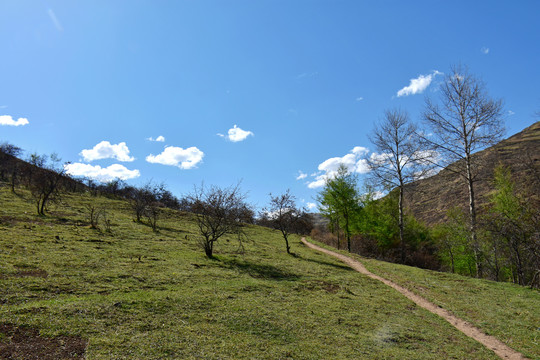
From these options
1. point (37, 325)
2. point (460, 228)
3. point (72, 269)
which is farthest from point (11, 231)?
point (460, 228)

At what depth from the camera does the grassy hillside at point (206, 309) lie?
6.36 meters

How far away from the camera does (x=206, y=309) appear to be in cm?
888

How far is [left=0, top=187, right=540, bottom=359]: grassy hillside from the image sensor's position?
6.36 metres

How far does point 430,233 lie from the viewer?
150 feet

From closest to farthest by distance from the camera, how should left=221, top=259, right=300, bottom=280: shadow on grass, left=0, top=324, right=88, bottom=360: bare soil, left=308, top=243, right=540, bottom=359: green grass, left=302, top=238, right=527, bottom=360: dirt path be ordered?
left=0, top=324, right=88, bottom=360: bare soil, left=302, top=238, right=527, bottom=360: dirt path, left=308, top=243, right=540, bottom=359: green grass, left=221, top=259, right=300, bottom=280: shadow on grass

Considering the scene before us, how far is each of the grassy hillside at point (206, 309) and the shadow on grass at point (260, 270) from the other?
0.21m

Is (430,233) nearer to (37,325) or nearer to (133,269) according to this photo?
(133,269)

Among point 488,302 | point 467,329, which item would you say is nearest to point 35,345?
point 467,329

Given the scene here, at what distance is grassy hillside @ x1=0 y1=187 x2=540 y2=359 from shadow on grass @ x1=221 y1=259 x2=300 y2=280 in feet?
0.68

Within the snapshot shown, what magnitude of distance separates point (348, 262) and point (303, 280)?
10.5m

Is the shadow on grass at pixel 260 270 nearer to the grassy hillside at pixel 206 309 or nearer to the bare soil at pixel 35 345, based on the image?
the grassy hillside at pixel 206 309

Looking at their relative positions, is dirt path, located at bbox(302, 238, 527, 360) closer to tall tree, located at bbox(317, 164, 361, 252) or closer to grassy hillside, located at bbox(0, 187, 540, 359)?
grassy hillside, located at bbox(0, 187, 540, 359)

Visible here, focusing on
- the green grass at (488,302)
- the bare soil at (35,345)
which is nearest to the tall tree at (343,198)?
the green grass at (488,302)

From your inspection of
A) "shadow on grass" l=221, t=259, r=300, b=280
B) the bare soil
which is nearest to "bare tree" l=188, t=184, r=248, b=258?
"shadow on grass" l=221, t=259, r=300, b=280
